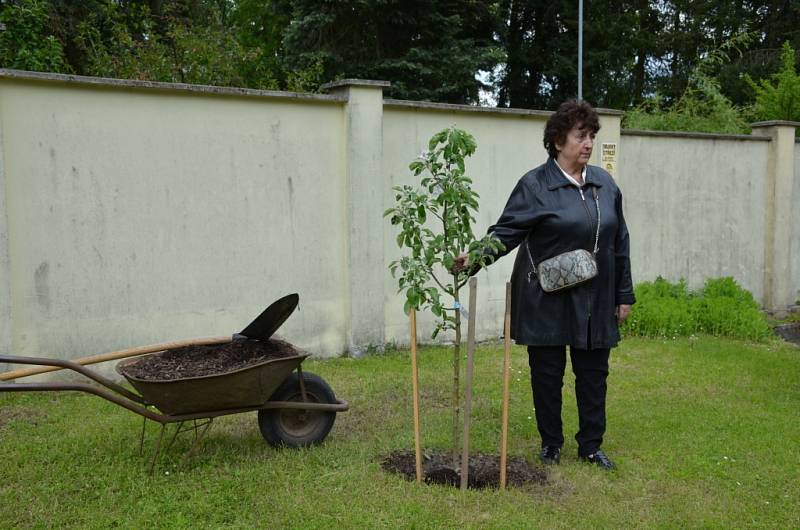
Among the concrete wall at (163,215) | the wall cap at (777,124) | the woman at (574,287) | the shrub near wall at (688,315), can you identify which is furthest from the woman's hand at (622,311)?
the wall cap at (777,124)

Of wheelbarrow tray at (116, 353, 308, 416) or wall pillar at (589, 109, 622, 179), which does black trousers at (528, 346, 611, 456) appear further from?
wall pillar at (589, 109, 622, 179)

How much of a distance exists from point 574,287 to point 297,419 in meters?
1.84

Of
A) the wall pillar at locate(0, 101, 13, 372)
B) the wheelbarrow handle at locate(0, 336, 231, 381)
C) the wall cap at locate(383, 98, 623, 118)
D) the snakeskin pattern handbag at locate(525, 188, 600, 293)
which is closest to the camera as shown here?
the wheelbarrow handle at locate(0, 336, 231, 381)

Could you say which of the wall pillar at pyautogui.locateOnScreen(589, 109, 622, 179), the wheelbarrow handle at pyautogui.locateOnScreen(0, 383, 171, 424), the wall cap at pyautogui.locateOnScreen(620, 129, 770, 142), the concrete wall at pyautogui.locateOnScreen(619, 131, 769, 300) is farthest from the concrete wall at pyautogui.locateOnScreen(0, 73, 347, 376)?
the concrete wall at pyautogui.locateOnScreen(619, 131, 769, 300)

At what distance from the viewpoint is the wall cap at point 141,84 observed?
6.02 m

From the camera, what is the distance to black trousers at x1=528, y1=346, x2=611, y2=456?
4.68 m

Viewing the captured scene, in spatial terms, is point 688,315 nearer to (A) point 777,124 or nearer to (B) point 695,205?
(B) point 695,205

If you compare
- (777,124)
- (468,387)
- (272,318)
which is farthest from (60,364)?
(777,124)

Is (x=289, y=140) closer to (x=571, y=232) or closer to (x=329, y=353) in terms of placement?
(x=329, y=353)

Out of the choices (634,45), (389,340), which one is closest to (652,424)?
(389,340)

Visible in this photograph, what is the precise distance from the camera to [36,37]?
9523 millimetres

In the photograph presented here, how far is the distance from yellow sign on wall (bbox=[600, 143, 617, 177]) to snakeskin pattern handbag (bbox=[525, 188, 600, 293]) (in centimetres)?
481

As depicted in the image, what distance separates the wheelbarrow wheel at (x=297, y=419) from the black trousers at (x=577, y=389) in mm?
1243

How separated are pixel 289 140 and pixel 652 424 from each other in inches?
154
